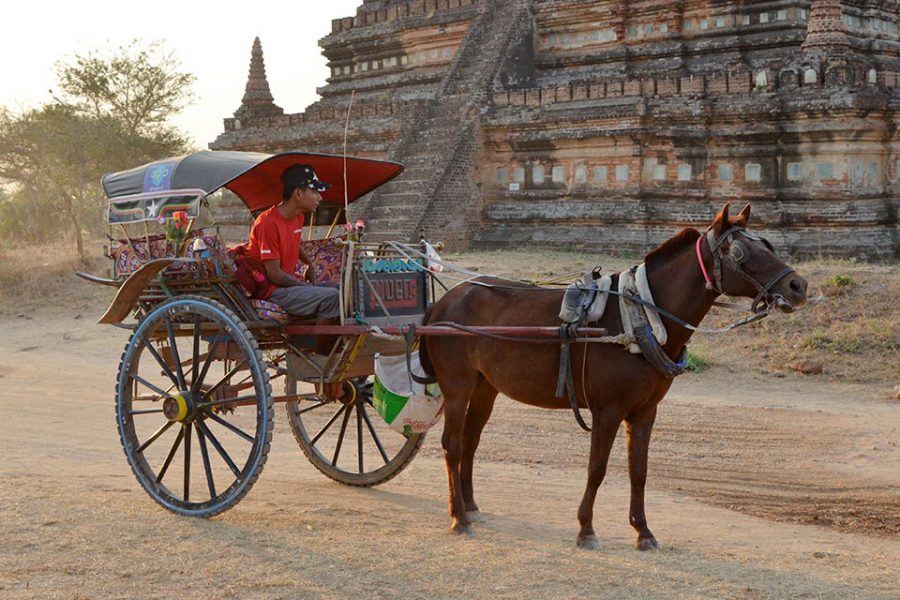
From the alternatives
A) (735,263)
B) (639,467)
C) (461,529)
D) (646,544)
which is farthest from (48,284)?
(735,263)

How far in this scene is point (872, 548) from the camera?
638 centimetres

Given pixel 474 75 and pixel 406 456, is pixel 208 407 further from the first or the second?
pixel 474 75

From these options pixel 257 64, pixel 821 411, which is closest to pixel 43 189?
pixel 257 64

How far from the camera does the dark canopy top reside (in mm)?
7207

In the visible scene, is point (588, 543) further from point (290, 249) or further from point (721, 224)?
point (290, 249)

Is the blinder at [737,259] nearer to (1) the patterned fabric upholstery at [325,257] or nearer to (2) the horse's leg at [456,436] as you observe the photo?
(2) the horse's leg at [456,436]

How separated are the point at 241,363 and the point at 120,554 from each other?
4.60 ft

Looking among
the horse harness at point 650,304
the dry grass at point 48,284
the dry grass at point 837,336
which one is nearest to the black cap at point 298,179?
the horse harness at point 650,304

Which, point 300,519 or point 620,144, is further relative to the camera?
point 620,144

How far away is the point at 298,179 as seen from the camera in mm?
7246

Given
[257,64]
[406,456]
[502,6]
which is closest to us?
[406,456]

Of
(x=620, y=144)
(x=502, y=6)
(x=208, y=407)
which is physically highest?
(x=502, y=6)

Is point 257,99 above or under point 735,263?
above

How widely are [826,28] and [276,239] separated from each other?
1223 centimetres
